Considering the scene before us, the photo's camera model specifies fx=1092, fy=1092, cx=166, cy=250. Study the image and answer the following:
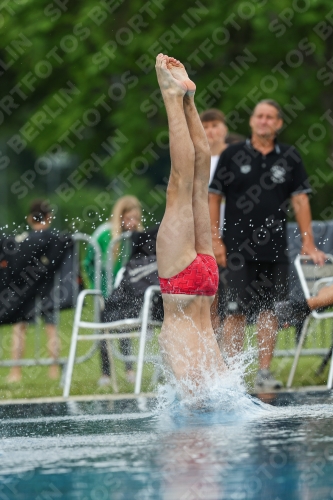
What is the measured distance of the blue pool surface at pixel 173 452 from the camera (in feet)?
12.9

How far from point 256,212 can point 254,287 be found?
60cm

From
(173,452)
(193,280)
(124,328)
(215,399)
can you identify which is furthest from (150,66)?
(173,452)

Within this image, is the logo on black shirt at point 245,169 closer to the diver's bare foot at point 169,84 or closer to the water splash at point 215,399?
the diver's bare foot at point 169,84

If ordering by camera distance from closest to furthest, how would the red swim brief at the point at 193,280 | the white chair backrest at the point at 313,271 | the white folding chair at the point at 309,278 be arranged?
the red swim brief at the point at 193,280
the white folding chair at the point at 309,278
the white chair backrest at the point at 313,271

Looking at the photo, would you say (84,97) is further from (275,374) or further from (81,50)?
(275,374)

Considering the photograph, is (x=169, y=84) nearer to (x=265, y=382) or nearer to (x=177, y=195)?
(x=177, y=195)

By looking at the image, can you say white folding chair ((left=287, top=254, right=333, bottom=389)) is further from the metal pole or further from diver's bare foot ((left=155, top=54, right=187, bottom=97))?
diver's bare foot ((left=155, top=54, right=187, bottom=97))

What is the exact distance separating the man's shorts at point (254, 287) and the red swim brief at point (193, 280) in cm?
230

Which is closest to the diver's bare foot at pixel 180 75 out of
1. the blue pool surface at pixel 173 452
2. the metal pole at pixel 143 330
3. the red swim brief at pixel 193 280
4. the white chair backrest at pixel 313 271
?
the red swim brief at pixel 193 280

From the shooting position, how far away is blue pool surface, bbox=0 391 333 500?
3939mm

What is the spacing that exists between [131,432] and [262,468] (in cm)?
150

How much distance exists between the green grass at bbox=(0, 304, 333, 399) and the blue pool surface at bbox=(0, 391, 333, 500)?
2016 mm

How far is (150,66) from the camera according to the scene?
16.5 m

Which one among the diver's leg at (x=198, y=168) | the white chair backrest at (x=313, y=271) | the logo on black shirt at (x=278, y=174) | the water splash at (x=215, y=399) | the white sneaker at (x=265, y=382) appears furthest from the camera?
the white chair backrest at (x=313, y=271)
